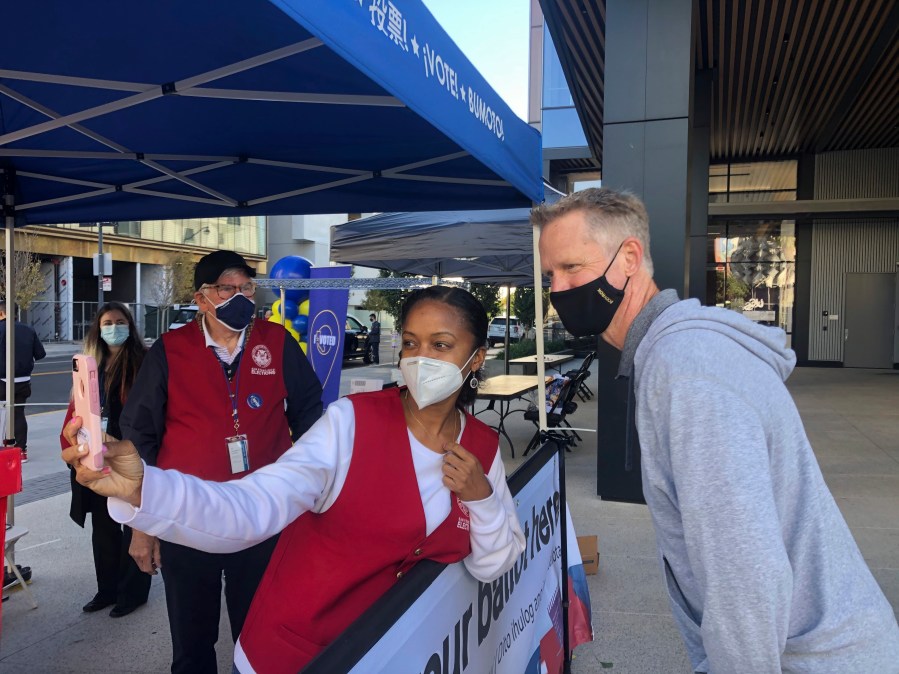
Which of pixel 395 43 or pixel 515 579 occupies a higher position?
pixel 395 43

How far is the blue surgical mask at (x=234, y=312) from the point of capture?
265 centimetres

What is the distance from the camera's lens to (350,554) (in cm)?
160

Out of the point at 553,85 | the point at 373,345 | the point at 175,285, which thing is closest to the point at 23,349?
the point at 373,345

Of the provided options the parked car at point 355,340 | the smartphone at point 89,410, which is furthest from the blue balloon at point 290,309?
the parked car at point 355,340

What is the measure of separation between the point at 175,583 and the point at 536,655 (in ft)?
4.46

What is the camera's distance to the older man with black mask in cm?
242

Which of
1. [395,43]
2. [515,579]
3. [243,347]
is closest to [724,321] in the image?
[515,579]

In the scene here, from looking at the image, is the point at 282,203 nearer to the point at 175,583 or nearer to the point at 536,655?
the point at 175,583

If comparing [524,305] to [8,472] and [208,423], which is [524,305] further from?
[208,423]

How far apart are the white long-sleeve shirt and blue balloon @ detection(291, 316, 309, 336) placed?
759 cm

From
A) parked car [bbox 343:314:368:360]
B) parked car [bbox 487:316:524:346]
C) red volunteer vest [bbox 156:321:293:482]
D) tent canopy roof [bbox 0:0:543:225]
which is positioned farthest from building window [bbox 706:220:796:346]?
red volunteer vest [bbox 156:321:293:482]

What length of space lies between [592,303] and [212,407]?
166 cm

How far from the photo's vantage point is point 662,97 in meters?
5.84

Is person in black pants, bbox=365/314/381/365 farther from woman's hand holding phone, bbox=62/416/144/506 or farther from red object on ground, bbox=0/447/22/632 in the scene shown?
woman's hand holding phone, bbox=62/416/144/506
